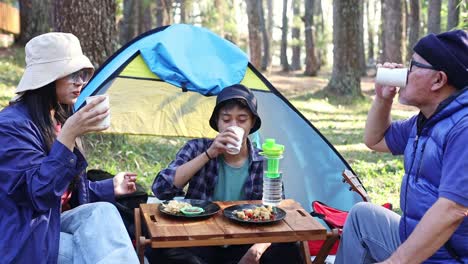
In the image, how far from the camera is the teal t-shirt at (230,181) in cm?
338

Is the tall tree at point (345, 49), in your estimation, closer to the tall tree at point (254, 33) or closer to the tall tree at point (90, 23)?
the tall tree at point (254, 33)

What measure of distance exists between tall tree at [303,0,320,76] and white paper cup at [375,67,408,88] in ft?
60.0

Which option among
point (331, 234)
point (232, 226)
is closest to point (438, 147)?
point (331, 234)

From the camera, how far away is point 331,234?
2949 mm

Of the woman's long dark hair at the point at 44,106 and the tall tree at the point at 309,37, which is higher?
the woman's long dark hair at the point at 44,106

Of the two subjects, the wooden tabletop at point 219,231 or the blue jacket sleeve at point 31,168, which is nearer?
the blue jacket sleeve at point 31,168

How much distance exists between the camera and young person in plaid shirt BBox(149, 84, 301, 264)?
318cm

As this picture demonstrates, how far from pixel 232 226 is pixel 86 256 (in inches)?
26.7

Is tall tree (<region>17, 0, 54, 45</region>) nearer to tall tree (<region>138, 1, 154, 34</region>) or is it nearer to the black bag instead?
tall tree (<region>138, 1, 154, 34</region>)

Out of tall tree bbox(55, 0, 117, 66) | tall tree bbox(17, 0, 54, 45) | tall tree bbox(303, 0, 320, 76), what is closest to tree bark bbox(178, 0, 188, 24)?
tall tree bbox(303, 0, 320, 76)

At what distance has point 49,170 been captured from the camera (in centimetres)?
232

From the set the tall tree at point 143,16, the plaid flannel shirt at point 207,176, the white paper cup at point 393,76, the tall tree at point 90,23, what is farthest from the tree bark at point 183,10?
the white paper cup at point 393,76

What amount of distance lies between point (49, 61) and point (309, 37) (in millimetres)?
19053

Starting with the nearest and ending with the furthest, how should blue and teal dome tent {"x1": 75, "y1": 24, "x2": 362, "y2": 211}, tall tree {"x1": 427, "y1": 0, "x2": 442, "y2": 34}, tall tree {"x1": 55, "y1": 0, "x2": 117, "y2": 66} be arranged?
blue and teal dome tent {"x1": 75, "y1": 24, "x2": 362, "y2": 211} < tall tree {"x1": 55, "y1": 0, "x2": 117, "y2": 66} < tall tree {"x1": 427, "y1": 0, "x2": 442, "y2": 34}
